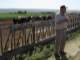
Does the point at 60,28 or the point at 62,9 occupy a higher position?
the point at 62,9

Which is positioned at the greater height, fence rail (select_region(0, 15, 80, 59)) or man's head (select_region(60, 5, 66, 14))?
man's head (select_region(60, 5, 66, 14))

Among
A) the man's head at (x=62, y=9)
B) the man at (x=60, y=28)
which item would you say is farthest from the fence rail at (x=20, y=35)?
the man's head at (x=62, y=9)

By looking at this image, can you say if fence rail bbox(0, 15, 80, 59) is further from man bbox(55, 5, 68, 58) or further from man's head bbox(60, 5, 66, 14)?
man's head bbox(60, 5, 66, 14)

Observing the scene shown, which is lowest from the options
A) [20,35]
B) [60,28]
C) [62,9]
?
[20,35]

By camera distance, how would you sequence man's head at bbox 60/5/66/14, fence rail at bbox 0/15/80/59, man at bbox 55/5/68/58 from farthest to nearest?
fence rail at bbox 0/15/80/59 → man at bbox 55/5/68/58 → man's head at bbox 60/5/66/14

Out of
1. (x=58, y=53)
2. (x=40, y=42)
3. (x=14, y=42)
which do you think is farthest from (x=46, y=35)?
(x=58, y=53)

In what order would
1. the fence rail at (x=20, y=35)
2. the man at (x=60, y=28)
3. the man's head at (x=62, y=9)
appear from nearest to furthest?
the man's head at (x=62, y=9) → the man at (x=60, y=28) → the fence rail at (x=20, y=35)

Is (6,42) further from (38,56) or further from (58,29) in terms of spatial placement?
(58,29)

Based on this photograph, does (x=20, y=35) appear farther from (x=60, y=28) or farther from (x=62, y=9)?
(x=62, y=9)

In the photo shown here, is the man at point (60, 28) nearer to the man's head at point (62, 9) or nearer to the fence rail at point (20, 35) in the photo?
the man's head at point (62, 9)

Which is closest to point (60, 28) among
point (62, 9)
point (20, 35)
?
point (62, 9)

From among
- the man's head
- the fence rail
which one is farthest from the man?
the fence rail

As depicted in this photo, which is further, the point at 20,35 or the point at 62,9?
the point at 20,35

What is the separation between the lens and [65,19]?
992 cm
